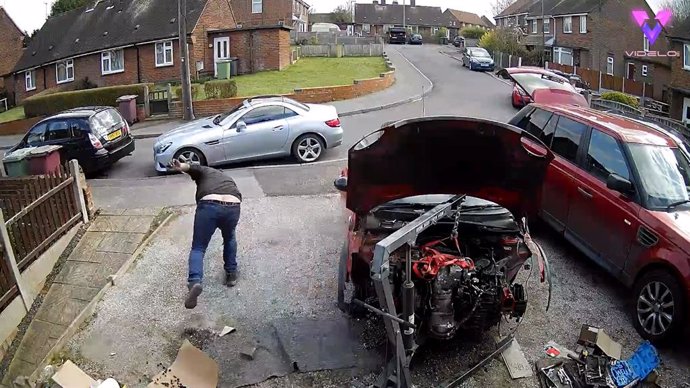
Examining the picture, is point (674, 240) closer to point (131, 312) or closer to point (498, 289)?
point (498, 289)

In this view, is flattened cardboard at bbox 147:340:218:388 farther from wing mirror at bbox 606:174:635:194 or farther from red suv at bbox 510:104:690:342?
wing mirror at bbox 606:174:635:194

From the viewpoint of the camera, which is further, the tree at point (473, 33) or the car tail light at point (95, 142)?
the tree at point (473, 33)

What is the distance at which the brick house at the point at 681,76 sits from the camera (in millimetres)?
29078

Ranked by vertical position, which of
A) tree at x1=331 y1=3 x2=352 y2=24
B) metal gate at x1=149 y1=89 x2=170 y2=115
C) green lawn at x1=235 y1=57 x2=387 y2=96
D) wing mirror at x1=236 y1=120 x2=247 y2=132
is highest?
tree at x1=331 y1=3 x2=352 y2=24

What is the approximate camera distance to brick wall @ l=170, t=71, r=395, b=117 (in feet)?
68.1

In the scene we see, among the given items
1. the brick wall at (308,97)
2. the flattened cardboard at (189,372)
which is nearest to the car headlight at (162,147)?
the flattened cardboard at (189,372)

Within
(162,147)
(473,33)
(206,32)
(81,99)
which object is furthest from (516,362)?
(473,33)

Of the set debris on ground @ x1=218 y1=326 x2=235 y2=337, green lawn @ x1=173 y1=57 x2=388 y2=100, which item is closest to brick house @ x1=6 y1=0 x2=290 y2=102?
green lawn @ x1=173 y1=57 x2=388 y2=100

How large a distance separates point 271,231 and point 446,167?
12.1 ft

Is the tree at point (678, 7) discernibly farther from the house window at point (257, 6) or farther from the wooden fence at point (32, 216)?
the wooden fence at point (32, 216)

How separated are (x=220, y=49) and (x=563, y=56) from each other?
93.6 ft

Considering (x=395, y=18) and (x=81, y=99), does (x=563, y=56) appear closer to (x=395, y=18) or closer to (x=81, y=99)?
(x=81, y=99)

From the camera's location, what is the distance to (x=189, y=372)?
518 cm

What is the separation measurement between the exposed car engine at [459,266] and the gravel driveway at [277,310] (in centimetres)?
54
